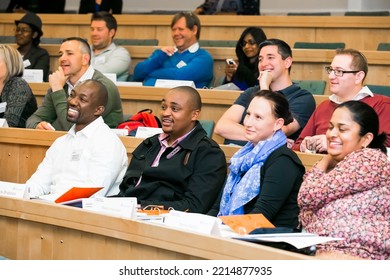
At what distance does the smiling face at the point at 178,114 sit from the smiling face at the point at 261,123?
424 mm

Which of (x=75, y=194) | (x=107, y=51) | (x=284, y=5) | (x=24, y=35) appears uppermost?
(x=284, y=5)

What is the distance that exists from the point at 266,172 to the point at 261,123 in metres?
0.23

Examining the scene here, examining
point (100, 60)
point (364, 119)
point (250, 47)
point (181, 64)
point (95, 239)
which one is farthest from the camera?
point (100, 60)

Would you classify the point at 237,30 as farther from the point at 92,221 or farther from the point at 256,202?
the point at 92,221

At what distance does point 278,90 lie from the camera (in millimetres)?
→ 4816

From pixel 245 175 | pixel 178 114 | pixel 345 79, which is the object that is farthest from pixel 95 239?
pixel 345 79

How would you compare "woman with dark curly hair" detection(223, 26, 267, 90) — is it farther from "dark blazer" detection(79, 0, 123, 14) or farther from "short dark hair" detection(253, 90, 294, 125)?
"dark blazer" detection(79, 0, 123, 14)

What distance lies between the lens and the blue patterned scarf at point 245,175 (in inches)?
149

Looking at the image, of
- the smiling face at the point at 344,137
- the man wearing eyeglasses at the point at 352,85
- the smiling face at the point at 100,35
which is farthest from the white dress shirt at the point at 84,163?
the smiling face at the point at 100,35

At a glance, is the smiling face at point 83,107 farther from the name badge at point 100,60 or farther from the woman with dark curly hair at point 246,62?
the name badge at point 100,60

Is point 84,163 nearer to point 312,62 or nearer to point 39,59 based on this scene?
point 312,62

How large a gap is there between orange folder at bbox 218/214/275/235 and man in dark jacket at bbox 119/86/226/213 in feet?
2.52

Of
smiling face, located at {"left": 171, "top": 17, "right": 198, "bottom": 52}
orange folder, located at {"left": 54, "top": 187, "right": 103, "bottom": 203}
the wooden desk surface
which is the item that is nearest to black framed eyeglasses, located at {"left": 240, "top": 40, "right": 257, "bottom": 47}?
smiling face, located at {"left": 171, "top": 17, "right": 198, "bottom": 52}
